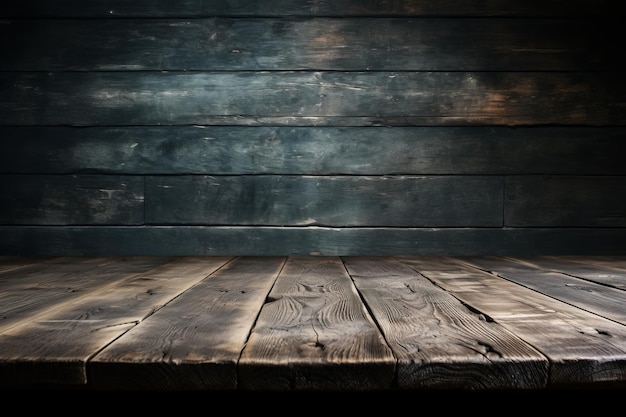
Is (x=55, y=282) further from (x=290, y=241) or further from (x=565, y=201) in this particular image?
(x=565, y=201)

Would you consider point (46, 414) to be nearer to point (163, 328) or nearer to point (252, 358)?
point (163, 328)

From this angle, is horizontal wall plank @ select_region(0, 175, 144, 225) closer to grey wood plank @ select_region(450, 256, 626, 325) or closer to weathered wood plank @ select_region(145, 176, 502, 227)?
weathered wood plank @ select_region(145, 176, 502, 227)

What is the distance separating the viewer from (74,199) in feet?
6.19

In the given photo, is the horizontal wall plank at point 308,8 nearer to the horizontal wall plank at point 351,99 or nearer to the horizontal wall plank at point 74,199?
the horizontal wall plank at point 351,99

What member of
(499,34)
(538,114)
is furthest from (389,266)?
(499,34)

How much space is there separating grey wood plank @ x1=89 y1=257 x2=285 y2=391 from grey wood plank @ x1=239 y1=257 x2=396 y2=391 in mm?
21

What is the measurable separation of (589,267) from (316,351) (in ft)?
3.68

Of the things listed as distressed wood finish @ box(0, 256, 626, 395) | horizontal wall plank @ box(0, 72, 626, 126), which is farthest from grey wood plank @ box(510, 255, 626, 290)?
horizontal wall plank @ box(0, 72, 626, 126)

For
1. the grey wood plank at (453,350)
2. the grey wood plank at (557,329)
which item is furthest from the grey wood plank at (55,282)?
the grey wood plank at (557,329)

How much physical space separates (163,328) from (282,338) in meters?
0.18

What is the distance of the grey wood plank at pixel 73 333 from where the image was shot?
0.61 meters

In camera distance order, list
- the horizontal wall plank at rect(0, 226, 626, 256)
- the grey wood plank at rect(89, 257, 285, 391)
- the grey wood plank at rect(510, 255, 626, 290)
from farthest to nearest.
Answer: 1. the horizontal wall plank at rect(0, 226, 626, 256)
2. the grey wood plank at rect(510, 255, 626, 290)
3. the grey wood plank at rect(89, 257, 285, 391)

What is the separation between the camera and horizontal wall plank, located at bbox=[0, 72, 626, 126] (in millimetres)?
1888

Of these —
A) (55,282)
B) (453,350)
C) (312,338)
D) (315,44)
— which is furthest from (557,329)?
(315,44)
